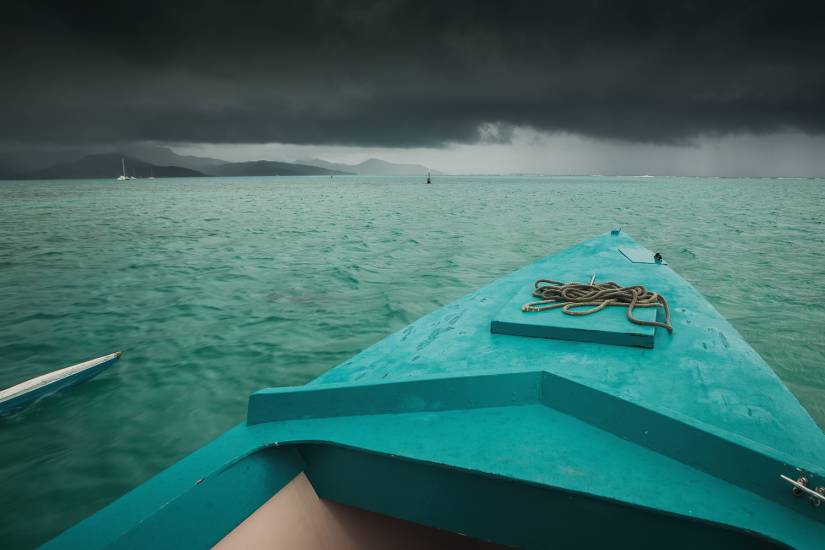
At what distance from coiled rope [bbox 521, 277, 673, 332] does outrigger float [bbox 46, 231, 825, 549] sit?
0.70 meters

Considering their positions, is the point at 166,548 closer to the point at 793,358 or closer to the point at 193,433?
the point at 193,433

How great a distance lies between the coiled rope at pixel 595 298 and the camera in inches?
131

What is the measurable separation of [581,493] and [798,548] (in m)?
0.61

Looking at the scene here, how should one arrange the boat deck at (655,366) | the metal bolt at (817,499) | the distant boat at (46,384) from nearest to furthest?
the metal bolt at (817,499) → the boat deck at (655,366) → the distant boat at (46,384)

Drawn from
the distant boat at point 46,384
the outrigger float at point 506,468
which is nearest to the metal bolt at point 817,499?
the outrigger float at point 506,468

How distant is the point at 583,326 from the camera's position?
304 centimetres

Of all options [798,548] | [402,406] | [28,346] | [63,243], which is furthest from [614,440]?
[63,243]

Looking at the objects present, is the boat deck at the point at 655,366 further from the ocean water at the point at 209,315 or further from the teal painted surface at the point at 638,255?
the ocean water at the point at 209,315

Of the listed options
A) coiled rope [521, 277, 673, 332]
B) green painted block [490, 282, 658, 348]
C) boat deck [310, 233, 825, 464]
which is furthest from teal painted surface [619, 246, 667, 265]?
green painted block [490, 282, 658, 348]

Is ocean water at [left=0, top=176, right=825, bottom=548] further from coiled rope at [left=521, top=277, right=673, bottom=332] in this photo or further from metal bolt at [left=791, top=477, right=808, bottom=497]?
metal bolt at [left=791, top=477, right=808, bottom=497]

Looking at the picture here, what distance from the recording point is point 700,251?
13164mm

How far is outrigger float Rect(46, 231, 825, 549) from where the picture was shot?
1452 millimetres

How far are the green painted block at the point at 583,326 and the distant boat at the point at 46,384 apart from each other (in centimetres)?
475

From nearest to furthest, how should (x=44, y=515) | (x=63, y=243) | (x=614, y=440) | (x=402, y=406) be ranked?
(x=614, y=440) < (x=402, y=406) < (x=44, y=515) < (x=63, y=243)
